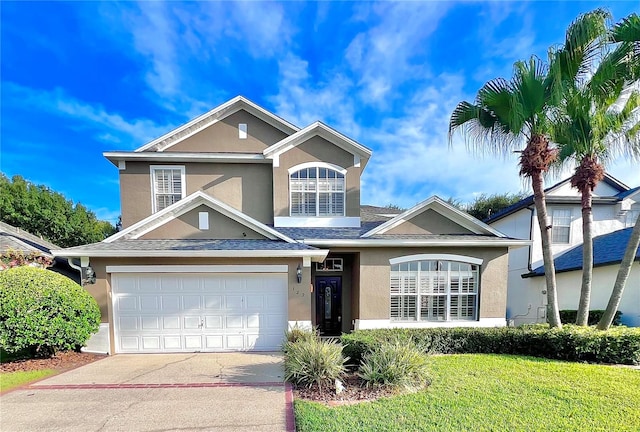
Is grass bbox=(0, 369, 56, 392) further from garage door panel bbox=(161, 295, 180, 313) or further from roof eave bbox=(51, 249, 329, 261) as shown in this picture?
roof eave bbox=(51, 249, 329, 261)

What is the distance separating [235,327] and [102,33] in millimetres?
10005

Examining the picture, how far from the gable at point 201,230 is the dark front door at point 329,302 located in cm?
330

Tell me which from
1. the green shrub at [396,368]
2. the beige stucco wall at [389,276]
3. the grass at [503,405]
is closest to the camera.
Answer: the grass at [503,405]

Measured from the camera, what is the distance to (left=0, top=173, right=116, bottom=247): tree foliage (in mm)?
25234

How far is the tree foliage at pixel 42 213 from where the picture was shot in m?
25.2

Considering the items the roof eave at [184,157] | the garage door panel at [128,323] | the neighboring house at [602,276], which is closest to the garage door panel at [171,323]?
the garage door panel at [128,323]

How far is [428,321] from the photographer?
32.1 feet

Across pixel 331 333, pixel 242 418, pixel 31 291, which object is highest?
pixel 31 291

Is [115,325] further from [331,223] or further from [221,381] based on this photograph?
[331,223]

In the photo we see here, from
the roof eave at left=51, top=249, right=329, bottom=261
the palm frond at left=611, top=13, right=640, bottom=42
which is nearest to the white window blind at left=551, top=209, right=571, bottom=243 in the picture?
the palm frond at left=611, top=13, right=640, bottom=42

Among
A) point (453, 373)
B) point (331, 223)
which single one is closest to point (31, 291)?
point (331, 223)

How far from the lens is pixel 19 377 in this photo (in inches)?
257

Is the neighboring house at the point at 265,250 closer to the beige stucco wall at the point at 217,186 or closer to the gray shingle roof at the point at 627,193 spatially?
the beige stucco wall at the point at 217,186

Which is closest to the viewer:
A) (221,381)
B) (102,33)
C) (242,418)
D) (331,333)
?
(242,418)
